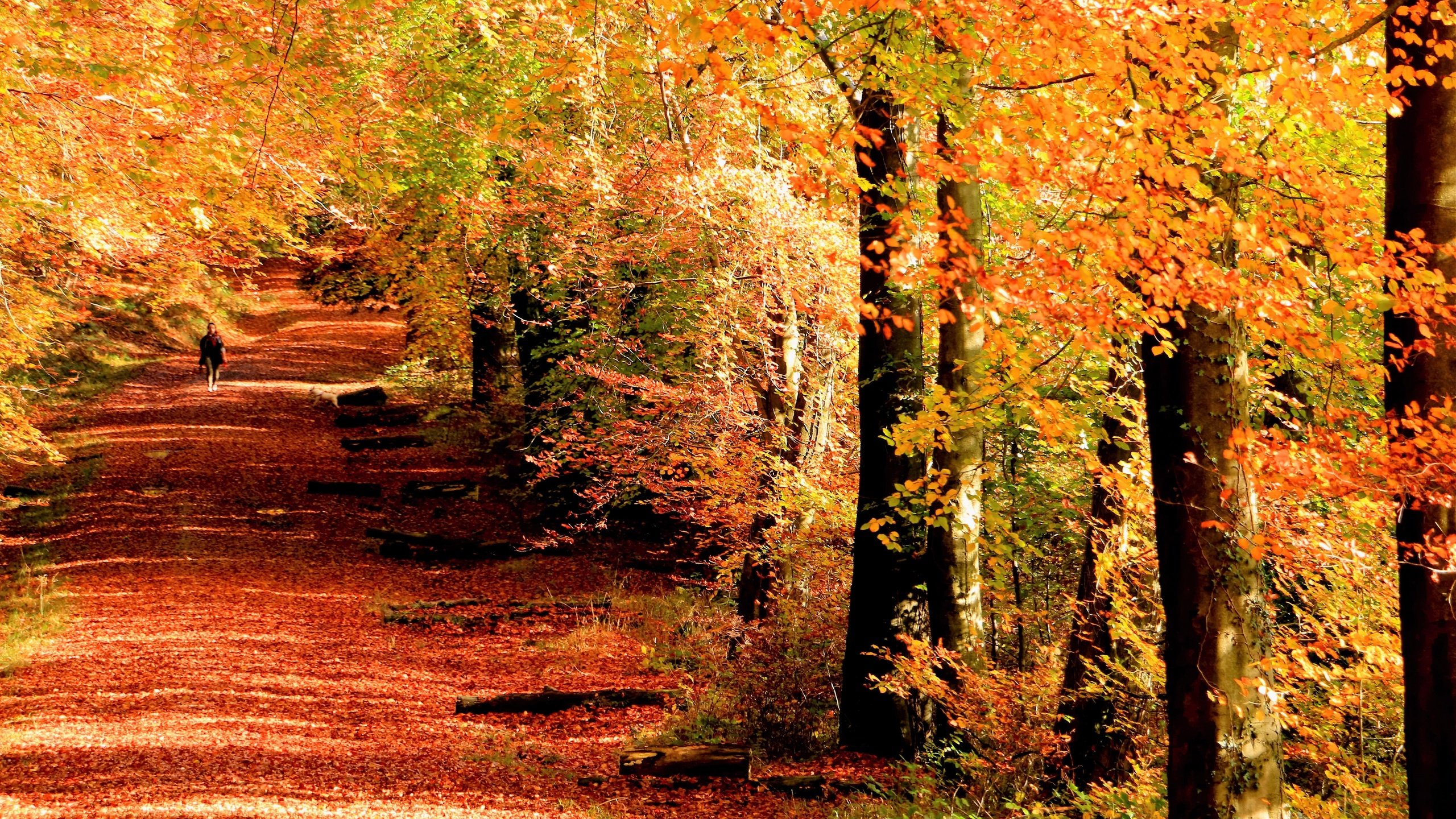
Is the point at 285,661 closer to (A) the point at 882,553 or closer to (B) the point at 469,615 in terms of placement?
(B) the point at 469,615

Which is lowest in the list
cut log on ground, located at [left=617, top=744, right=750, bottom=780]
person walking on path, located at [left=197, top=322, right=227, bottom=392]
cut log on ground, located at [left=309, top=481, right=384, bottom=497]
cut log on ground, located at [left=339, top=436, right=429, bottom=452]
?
cut log on ground, located at [left=617, top=744, right=750, bottom=780]

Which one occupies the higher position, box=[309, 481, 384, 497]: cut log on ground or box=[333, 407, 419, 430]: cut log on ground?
box=[333, 407, 419, 430]: cut log on ground

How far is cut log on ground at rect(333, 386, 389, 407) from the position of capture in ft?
84.6

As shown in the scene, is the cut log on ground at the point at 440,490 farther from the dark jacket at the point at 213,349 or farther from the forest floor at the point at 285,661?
the dark jacket at the point at 213,349

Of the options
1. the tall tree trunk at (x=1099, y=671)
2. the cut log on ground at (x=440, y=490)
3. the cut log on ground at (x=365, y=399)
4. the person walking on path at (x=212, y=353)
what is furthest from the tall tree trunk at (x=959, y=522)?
the person walking on path at (x=212, y=353)

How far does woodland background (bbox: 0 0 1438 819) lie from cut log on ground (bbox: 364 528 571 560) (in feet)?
6.17

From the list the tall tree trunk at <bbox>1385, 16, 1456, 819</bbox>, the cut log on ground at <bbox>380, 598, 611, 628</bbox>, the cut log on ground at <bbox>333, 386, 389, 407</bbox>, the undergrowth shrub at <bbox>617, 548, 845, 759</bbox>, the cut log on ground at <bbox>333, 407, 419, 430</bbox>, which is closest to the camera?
the tall tree trunk at <bbox>1385, 16, 1456, 819</bbox>

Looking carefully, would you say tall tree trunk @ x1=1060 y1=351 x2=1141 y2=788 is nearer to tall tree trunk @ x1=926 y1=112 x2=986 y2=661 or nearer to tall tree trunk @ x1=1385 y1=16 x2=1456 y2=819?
tall tree trunk @ x1=926 y1=112 x2=986 y2=661

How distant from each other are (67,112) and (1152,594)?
30.2 ft

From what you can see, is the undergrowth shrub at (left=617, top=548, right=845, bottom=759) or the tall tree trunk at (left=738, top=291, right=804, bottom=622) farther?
the tall tree trunk at (left=738, top=291, right=804, bottom=622)

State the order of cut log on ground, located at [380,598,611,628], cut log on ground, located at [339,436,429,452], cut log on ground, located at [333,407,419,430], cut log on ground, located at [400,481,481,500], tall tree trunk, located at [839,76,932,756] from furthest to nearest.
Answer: cut log on ground, located at [333,407,419,430]
cut log on ground, located at [339,436,429,452]
cut log on ground, located at [400,481,481,500]
cut log on ground, located at [380,598,611,628]
tall tree trunk, located at [839,76,932,756]

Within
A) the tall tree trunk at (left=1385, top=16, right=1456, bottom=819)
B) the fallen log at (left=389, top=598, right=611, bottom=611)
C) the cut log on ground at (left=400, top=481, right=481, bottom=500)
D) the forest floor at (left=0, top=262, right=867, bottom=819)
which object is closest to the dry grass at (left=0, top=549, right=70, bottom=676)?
the forest floor at (left=0, top=262, right=867, bottom=819)

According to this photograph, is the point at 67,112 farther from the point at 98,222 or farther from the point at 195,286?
the point at 195,286

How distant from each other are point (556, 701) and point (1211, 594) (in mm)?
7442
